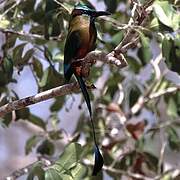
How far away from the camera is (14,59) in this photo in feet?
4.80

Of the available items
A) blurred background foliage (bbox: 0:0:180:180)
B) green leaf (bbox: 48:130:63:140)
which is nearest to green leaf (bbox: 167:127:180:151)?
blurred background foliage (bbox: 0:0:180:180)

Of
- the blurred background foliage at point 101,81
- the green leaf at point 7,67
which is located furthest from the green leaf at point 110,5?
the green leaf at point 7,67

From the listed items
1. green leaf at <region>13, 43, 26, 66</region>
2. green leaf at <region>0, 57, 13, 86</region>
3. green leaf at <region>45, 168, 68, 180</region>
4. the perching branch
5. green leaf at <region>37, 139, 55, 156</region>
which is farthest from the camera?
green leaf at <region>37, 139, 55, 156</region>

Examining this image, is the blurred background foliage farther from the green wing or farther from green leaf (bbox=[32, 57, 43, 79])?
the green wing

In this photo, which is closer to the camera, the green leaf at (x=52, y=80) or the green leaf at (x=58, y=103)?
the green leaf at (x=52, y=80)

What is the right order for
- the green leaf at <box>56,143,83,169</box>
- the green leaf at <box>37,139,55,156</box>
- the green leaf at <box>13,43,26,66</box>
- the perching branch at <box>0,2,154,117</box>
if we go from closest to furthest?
the perching branch at <box>0,2,154,117</box>, the green leaf at <box>56,143,83,169</box>, the green leaf at <box>13,43,26,66</box>, the green leaf at <box>37,139,55,156</box>

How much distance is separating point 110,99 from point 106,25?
0.28m

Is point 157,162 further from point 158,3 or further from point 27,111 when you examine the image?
point 158,3

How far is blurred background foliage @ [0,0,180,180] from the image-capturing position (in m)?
1.23

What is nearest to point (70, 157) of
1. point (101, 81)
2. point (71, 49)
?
point (71, 49)

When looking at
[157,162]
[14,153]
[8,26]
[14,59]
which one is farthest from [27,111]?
[14,153]

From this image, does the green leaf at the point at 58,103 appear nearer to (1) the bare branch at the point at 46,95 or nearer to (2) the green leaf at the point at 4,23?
(2) the green leaf at the point at 4,23

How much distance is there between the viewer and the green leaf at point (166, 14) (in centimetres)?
116

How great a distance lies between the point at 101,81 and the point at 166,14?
1.10 m
